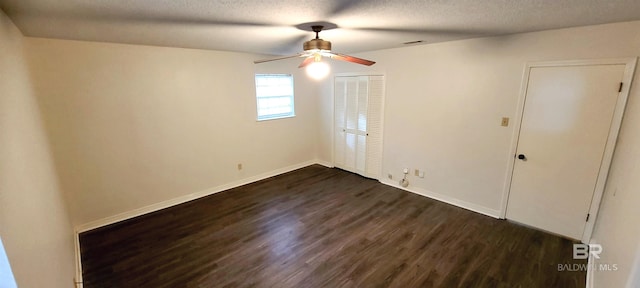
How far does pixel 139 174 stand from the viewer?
3607 mm

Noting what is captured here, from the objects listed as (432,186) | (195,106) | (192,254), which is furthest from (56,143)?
(432,186)

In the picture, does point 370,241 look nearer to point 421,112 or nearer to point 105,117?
point 421,112

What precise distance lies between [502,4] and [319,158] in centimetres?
445

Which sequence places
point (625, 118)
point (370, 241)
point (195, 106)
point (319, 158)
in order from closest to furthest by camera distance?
point (625, 118)
point (370, 241)
point (195, 106)
point (319, 158)

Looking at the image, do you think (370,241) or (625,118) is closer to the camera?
(625,118)

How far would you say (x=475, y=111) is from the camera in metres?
3.50

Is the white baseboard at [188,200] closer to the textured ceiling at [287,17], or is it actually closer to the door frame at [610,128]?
the door frame at [610,128]

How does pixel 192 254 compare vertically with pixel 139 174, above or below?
below

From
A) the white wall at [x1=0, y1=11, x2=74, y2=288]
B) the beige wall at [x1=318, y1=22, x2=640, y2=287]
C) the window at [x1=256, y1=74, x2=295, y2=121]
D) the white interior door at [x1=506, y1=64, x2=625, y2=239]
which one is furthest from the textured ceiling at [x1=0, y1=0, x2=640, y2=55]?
the window at [x1=256, y1=74, x2=295, y2=121]

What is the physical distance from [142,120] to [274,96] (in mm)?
2156

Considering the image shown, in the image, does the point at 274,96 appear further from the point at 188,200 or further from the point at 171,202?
the point at 171,202

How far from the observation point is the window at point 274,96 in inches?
187

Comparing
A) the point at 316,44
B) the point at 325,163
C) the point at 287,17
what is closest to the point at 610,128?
the point at 316,44

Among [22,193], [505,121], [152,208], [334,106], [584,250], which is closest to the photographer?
[22,193]
